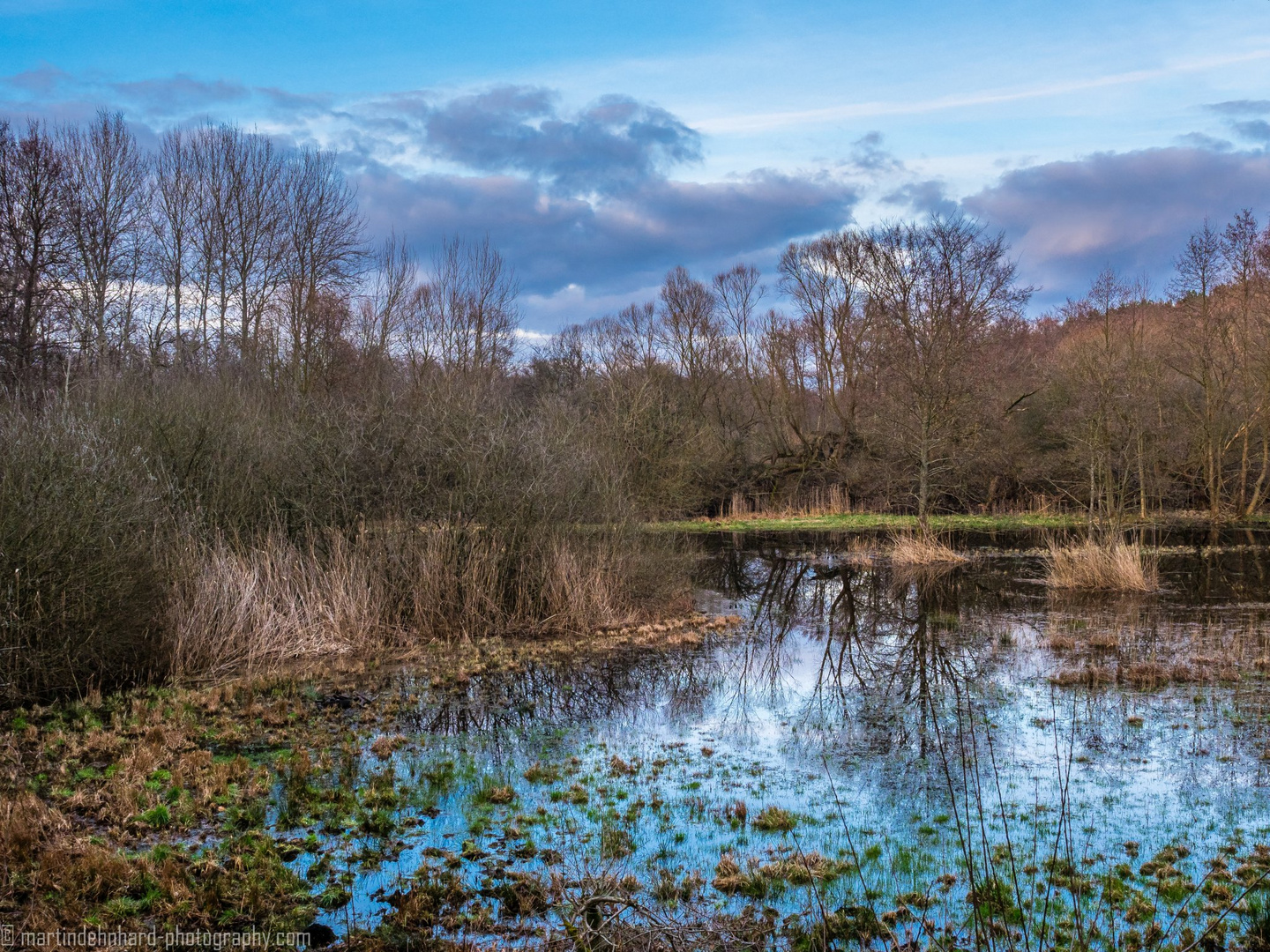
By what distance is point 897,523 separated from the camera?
28719 millimetres

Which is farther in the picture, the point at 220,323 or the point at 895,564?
the point at 220,323

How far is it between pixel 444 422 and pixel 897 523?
19967 mm

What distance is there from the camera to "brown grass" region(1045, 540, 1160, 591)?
14.9 m

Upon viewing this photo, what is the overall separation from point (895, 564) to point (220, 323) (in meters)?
19.3

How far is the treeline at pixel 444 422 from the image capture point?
9.16 meters

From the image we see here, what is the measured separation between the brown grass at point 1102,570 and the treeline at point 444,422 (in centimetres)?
582

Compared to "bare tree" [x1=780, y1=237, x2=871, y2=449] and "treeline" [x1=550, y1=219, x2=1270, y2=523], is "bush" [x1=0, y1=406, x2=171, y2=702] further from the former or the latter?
"bare tree" [x1=780, y1=237, x2=871, y2=449]

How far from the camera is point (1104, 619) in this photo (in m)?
12.5

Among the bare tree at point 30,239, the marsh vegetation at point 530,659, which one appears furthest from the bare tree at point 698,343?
the bare tree at point 30,239

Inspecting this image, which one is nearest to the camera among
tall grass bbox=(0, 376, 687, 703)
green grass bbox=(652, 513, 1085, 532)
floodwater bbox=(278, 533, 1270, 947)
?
floodwater bbox=(278, 533, 1270, 947)

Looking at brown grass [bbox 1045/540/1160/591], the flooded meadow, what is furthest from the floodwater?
brown grass [bbox 1045/540/1160/591]

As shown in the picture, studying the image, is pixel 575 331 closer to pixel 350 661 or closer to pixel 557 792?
pixel 350 661

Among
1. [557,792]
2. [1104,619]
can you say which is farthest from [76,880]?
[1104,619]

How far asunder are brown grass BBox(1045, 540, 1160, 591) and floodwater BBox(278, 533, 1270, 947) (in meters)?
2.19
